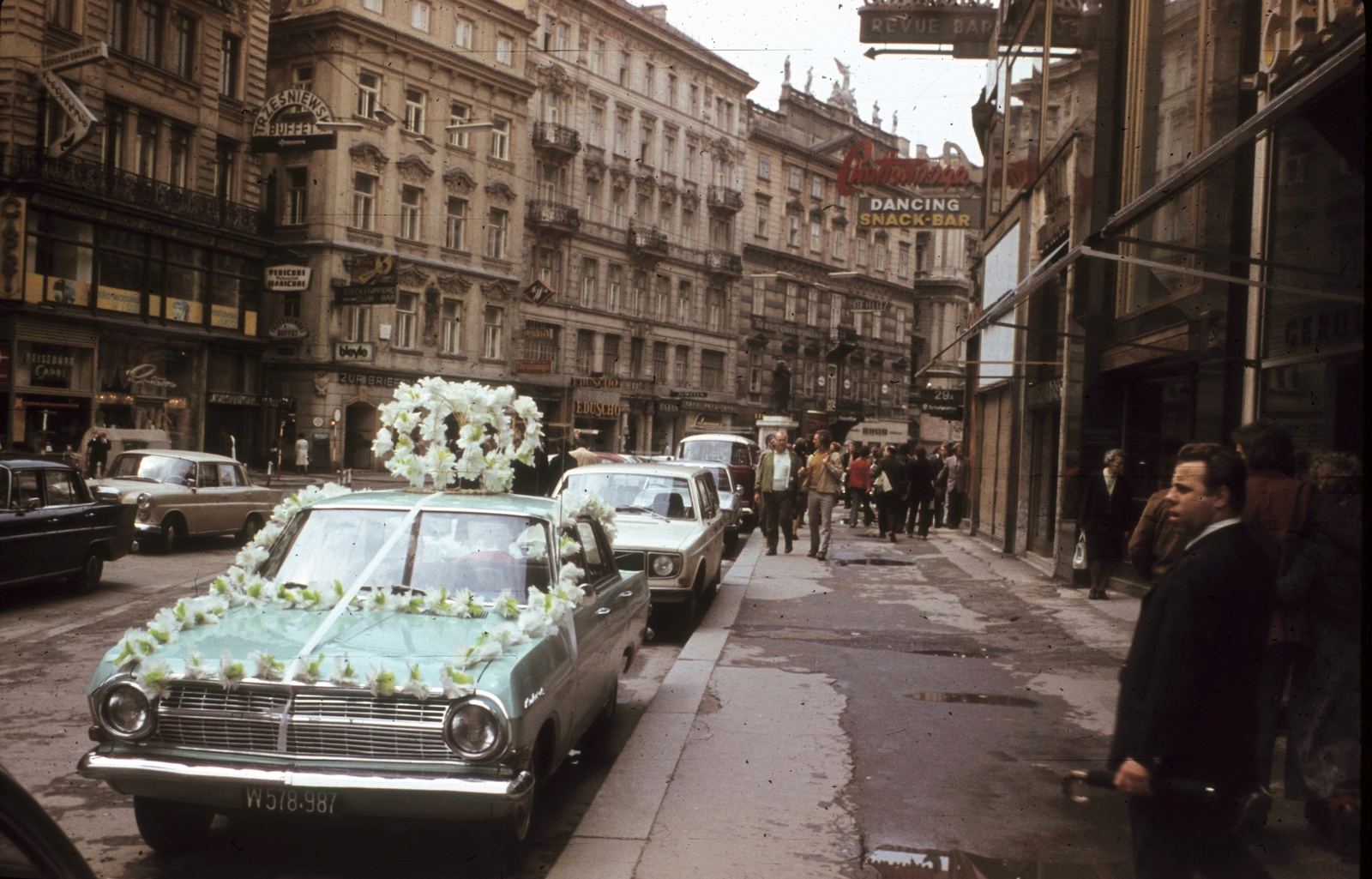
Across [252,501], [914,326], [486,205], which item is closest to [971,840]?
[252,501]

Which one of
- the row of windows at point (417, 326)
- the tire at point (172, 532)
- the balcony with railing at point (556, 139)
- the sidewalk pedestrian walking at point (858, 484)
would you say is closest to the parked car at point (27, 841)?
the tire at point (172, 532)

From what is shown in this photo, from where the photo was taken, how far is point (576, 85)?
177 ft

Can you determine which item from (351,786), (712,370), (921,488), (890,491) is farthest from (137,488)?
(712,370)

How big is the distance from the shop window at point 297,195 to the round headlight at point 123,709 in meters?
40.3

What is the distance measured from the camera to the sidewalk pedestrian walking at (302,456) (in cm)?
4056

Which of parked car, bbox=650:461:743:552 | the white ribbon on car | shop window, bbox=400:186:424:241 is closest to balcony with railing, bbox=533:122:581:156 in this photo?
shop window, bbox=400:186:424:241

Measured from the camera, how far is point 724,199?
62.7m

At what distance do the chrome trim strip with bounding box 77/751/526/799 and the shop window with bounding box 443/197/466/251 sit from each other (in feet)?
143

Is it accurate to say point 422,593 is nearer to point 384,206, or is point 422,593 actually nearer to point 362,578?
point 362,578

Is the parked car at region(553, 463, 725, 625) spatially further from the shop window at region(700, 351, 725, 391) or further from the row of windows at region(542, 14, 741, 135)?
the shop window at region(700, 351, 725, 391)

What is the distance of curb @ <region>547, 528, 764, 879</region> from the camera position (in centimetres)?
500

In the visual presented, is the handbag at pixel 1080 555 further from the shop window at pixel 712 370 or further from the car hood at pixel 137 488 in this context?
the shop window at pixel 712 370

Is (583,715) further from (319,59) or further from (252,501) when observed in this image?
(319,59)

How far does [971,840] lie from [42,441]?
29.3 m
